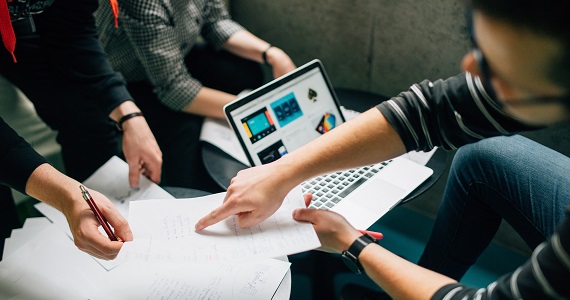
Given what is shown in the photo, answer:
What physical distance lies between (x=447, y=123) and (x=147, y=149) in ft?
2.44

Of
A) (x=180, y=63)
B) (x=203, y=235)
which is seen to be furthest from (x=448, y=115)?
(x=180, y=63)

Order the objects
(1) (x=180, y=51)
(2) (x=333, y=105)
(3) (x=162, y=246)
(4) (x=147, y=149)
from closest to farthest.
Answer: (3) (x=162, y=246) → (4) (x=147, y=149) → (2) (x=333, y=105) → (1) (x=180, y=51)

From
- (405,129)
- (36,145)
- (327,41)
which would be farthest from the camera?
(327,41)

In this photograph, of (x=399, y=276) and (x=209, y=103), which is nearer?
(x=399, y=276)

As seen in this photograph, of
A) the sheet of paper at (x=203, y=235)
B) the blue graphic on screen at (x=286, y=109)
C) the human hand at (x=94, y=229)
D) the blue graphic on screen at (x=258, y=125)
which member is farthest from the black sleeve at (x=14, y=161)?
the blue graphic on screen at (x=286, y=109)

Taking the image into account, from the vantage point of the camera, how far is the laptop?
111cm

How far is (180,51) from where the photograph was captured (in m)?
1.57

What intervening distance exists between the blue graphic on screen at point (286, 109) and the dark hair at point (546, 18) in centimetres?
80

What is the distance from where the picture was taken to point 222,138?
1.39 m

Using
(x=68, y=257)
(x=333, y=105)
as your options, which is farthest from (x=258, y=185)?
(x=333, y=105)

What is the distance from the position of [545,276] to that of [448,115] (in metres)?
0.41

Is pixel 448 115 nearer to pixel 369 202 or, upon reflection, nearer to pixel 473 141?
pixel 473 141

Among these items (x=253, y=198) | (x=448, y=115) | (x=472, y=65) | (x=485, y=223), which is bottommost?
(x=485, y=223)

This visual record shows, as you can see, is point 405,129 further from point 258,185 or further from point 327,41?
point 327,41
